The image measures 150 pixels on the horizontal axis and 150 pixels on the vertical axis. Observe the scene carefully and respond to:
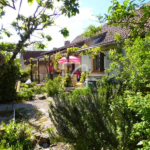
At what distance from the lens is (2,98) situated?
7031 mm

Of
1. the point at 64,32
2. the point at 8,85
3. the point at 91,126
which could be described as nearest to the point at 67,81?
the point at 8,85

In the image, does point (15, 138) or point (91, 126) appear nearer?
point (91, 126)

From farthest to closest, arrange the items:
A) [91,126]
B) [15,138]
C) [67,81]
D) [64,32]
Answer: [67,81]
[64,32]
[15,138]
[91,126]

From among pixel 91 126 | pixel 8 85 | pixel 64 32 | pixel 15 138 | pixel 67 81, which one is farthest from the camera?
pixel 67 81

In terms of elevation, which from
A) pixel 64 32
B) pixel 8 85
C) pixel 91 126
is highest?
pixel 64 32

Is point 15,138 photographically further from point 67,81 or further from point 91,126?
point 67,81

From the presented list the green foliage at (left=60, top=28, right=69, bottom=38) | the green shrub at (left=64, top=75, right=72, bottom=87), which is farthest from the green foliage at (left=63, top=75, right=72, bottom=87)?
the green foliage at (left=60, top=28, right=69, bottom=38)

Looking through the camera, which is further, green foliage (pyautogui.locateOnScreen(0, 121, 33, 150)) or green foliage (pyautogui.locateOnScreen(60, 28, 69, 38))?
green foliage (pyautogui.locateOnScreen(60, 28, 69, 38))

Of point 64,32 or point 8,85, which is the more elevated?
point 64,32

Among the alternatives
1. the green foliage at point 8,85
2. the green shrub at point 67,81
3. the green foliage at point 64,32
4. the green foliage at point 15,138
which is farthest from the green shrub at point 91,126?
the green shrub at point 67,81

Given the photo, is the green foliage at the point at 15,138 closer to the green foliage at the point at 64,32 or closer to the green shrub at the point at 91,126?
the green shrub at the point at 91,126

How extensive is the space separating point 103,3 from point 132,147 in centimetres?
285

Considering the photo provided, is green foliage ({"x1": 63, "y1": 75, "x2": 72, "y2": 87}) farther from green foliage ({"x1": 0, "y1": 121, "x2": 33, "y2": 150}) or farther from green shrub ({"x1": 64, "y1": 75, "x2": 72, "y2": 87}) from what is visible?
→ green foliage ({"x1": 0, "y1": 121, "x2": 33, "y2": 150})

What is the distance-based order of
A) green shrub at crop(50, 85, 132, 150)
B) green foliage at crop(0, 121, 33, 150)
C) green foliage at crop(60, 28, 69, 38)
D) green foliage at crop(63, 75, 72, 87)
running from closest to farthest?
green shrub at crop(50, 85, 132, 150)
green foliage at crop(0, 121, 33, 150)
green foliage at crop(60, 28, 69, 38)
green foliage at crop(63, 75, 72, 87)
